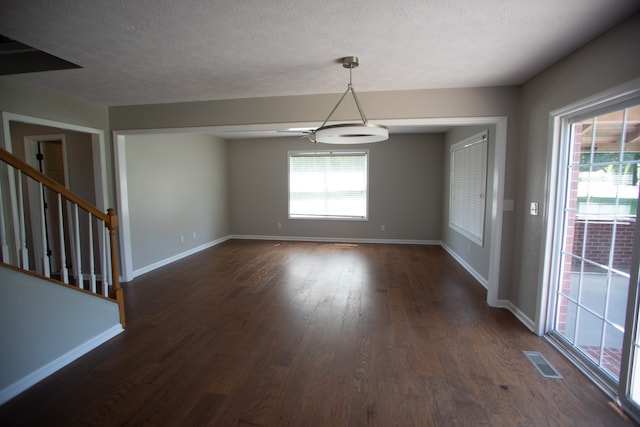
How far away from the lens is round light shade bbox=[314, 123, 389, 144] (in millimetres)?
2121

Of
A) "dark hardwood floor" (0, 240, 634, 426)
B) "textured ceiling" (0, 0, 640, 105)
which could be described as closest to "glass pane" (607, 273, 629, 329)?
"dark hardwood floor" (0, 240, 634, 426)

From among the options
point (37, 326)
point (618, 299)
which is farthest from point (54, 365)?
point (618, 299)

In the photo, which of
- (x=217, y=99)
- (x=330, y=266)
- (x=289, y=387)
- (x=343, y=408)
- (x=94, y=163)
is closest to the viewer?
(x=343, y=408)

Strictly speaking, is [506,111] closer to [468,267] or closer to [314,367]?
[468,267]

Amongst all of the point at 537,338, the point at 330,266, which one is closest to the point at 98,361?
the point at 330,266

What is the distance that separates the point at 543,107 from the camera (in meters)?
2.87

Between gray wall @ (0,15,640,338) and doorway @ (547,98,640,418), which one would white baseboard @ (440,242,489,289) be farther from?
doorway @ (547,98,640,418)

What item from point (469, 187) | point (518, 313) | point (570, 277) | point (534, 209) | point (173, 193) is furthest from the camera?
point (173, 193)

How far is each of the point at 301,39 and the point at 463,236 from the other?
423cm

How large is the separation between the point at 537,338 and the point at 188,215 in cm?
Answer: 556

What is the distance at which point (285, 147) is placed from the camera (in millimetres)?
7168

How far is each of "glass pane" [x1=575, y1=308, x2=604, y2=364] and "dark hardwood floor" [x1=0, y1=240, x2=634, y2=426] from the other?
0.72ft

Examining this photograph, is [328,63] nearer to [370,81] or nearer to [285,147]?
[370,81]

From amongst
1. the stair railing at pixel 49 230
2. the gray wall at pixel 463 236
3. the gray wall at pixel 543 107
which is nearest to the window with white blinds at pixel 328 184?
the gray wall at pixel 463 236
